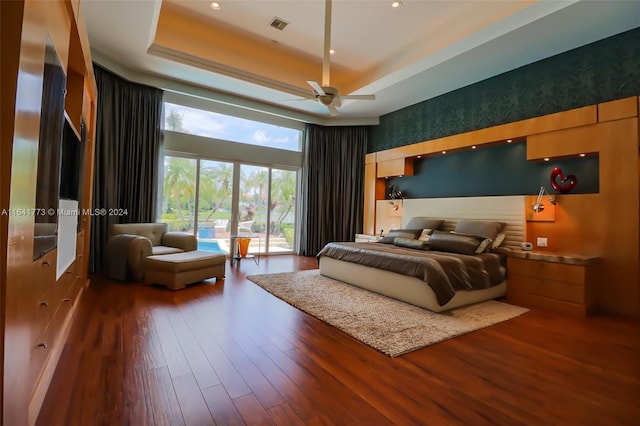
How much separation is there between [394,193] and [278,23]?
3615 mm

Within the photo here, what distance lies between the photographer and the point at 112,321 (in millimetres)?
2545

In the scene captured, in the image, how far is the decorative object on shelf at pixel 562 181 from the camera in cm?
362

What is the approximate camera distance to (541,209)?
3.73m

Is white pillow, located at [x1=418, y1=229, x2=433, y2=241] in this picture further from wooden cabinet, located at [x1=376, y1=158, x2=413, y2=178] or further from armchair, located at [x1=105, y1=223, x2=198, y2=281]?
armchair, located at [x1=105, y1=223, x2=198, y2=281]

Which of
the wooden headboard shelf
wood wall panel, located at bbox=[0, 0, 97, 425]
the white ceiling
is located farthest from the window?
wood wall panel, located at bbox=[0, 0, 97, 425]

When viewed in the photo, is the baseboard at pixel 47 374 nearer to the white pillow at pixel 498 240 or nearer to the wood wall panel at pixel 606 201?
the white pillow at pixel 498 240

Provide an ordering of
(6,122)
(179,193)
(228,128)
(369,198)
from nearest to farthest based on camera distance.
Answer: (6,122) → (179,193) → (228,128) → (369,198)

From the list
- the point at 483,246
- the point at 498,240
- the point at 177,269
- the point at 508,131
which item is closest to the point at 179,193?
the point at 177,269

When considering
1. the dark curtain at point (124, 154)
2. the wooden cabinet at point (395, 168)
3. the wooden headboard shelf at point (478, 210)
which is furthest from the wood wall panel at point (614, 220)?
the dark curtain at point (124, 154)

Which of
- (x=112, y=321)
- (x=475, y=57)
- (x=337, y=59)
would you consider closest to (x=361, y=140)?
(x=337, y=59)

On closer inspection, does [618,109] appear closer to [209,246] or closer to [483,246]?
[483,246]

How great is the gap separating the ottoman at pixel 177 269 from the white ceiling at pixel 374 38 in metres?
2.75

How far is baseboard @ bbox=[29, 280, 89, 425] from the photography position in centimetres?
138

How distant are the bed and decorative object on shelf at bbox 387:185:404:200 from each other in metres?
0.66
